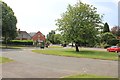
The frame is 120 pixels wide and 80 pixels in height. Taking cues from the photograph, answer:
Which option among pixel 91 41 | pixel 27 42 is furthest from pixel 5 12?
pixel 91 41

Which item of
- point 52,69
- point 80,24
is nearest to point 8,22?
point 80,24

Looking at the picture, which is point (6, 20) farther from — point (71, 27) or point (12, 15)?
point (71, 27)

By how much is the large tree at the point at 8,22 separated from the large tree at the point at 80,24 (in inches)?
826

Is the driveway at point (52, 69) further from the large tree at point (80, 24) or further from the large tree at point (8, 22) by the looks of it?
the large tree at point (8, 22)

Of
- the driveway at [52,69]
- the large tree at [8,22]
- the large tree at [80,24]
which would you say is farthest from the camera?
the large tree at [8,22]

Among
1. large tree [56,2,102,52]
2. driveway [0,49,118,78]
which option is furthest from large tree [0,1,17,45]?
driveway [0,49,118,78]

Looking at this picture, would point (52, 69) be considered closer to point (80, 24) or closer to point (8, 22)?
point (80, 24)

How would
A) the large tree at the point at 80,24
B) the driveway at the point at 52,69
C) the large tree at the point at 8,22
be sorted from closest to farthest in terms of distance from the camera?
the driveway at the point at 52,69 < the large tree at the point at 80,24 < the large tree at the point at 8,22

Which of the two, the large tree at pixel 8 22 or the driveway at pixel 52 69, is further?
the large tree at pixel 8 22

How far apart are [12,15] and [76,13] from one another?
25746 mm

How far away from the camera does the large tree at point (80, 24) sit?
47.2 m

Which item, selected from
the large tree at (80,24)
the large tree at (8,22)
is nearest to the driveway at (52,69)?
the large tree at (80,24)

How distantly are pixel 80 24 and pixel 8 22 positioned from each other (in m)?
25.3

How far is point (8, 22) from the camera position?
66562 mm
